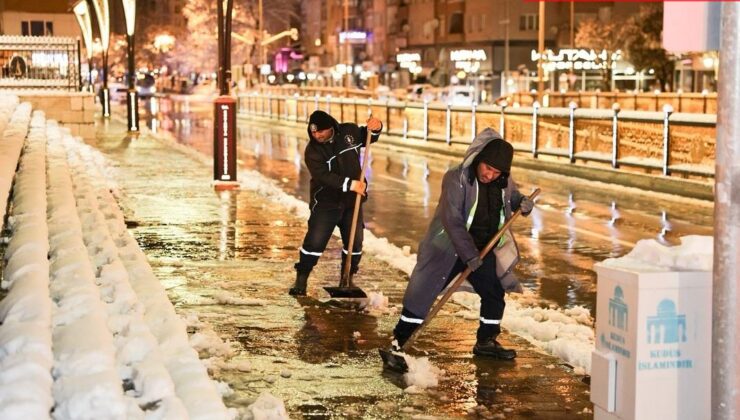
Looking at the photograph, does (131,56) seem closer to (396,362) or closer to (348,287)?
(348,287)

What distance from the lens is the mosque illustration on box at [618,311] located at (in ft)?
18.2

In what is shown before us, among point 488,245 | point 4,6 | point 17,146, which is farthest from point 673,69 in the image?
point 488,245

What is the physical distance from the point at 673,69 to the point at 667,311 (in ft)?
260

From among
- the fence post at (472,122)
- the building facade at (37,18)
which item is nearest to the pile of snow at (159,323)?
the fence post at (472,122)

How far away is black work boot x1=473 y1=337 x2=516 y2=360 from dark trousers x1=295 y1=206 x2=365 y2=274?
2252mm

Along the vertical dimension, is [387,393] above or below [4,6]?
below

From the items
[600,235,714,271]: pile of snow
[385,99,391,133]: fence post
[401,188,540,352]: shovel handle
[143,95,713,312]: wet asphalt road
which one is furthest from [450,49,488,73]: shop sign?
[600,235,714,271]: pile of snow

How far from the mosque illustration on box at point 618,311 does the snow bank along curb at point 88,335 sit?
1.75 meters

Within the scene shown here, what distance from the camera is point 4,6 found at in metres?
54.5

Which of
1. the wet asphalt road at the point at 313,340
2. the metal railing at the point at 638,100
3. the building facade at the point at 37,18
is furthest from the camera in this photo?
the building facade at the point at 37,18

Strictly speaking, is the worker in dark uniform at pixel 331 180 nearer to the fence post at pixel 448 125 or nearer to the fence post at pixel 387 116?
the fence post at pixel 448 125

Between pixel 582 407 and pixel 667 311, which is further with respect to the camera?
pixel 582 407

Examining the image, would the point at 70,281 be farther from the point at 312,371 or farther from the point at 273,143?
the point at 273,143

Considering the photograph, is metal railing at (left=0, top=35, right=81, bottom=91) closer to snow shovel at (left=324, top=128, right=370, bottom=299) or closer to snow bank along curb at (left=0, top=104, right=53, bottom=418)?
snow bank along curb at (left=0, top=104, right=53, bottom=418)
